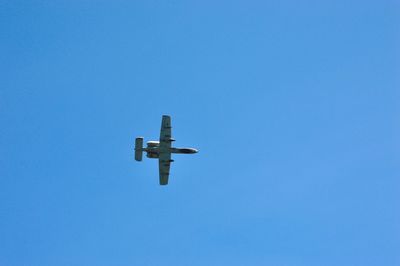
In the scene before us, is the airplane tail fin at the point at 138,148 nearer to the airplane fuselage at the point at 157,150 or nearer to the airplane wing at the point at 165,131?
the airplane fuselage at the point at 157,150

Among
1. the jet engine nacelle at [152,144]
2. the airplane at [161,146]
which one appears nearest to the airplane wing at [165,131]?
the airplane at [161,146]

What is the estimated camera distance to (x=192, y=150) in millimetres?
199625

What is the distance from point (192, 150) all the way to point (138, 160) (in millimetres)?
11796

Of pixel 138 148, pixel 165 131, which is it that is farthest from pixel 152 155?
pixel 165 131

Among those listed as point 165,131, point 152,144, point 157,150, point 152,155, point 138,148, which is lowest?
point 152,155

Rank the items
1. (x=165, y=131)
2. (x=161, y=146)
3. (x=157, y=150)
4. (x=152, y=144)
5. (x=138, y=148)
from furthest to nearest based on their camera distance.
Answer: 1. (x=157, y=150)
2. (x=161, y=146)
3. (x=152, y=144)
4. (x=165, y=131)
5. (x=138, y=148)

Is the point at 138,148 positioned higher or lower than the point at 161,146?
lower

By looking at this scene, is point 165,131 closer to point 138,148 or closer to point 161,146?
point 161,146

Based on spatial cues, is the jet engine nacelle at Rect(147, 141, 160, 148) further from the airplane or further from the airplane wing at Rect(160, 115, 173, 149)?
the airplane wing at Rect(160, 115, 173, 149)

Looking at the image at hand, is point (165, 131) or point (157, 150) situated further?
point (157, 150)

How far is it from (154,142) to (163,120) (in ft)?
16.4

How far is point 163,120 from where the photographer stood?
7717 inches

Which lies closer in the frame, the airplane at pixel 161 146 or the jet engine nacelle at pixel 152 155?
the airplane at pixel 161 146

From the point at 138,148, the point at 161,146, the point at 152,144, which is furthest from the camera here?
the point at 161,146
